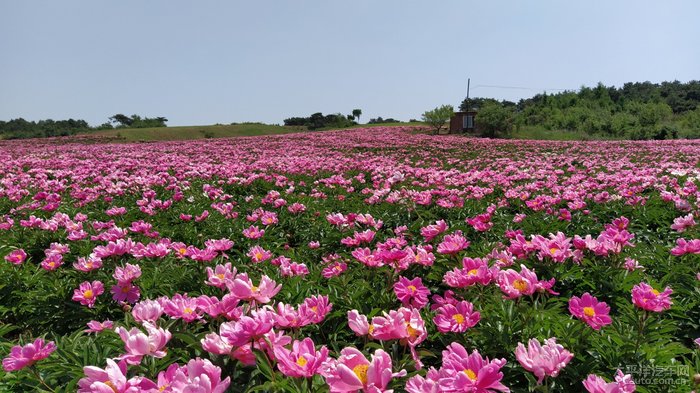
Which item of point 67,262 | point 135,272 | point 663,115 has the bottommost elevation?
point 67,262

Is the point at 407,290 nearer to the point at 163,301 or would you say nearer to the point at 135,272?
the point at 163,301

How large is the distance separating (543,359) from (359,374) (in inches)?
24.6

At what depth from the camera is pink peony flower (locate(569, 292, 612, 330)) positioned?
63.7 inches

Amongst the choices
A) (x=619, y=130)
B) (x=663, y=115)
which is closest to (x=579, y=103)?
(x=663, y=115)

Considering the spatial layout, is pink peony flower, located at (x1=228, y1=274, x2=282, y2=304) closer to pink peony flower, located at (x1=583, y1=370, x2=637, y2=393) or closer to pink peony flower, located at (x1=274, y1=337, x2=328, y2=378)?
pink peony flower, located at (x1=274, y1=337, x2=328, y2=378)

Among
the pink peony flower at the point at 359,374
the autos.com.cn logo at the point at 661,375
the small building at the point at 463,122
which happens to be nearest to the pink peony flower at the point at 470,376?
the pink peony flower at the point at 359,374

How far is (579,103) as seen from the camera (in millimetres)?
59188

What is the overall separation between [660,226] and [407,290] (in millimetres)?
4751

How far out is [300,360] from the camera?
4.31 ft

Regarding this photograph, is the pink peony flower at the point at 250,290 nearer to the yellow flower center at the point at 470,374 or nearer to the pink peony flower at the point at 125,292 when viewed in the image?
the yellow flower center at the point at 470,374

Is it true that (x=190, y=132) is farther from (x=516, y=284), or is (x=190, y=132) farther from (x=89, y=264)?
(x=516, y=284)

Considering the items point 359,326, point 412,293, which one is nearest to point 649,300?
point 412,293

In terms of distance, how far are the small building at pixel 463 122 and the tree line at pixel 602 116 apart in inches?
74.0

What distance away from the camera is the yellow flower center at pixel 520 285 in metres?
1.86
